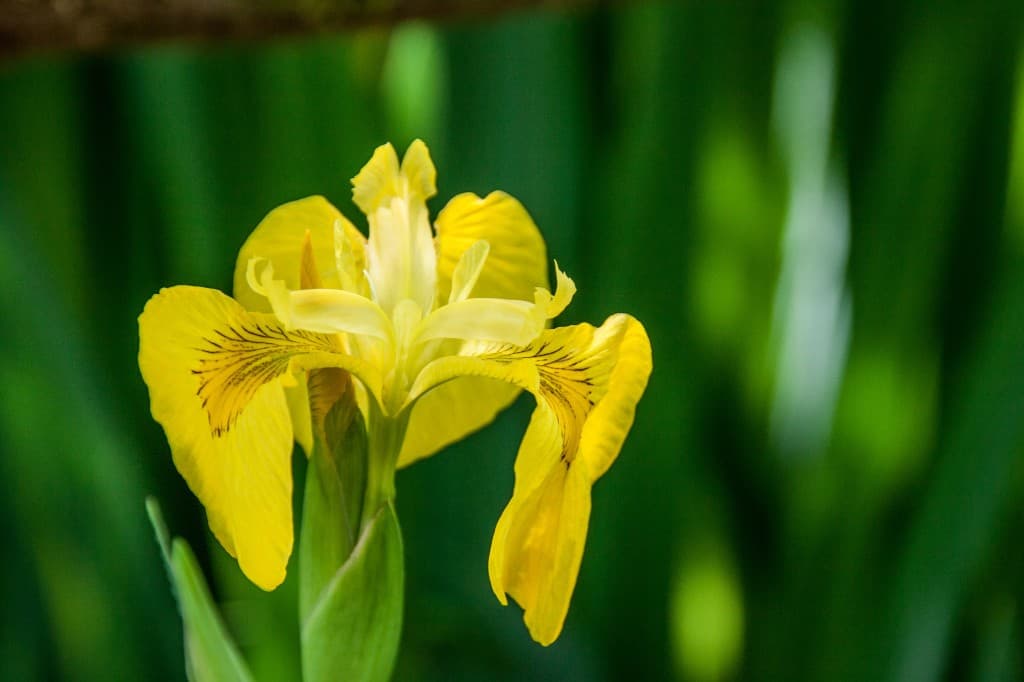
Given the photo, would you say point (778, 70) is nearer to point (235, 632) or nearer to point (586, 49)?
point (586, 49)

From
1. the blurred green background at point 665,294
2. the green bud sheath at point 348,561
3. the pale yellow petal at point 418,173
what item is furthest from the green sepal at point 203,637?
the blurred green background at point 665,294

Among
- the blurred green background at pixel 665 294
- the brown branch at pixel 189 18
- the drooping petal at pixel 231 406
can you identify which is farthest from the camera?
the blurred green background at pixel 665 294

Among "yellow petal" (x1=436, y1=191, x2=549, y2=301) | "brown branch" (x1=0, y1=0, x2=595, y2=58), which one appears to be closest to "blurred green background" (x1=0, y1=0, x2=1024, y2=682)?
"brown branch" (x1=0, y1=0, x2=595, y2=58)

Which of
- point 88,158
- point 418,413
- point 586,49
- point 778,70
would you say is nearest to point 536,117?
point 586,49

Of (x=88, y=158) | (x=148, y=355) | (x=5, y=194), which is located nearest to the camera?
(x=148, y=355)

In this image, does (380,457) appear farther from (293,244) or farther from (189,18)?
(189,18)

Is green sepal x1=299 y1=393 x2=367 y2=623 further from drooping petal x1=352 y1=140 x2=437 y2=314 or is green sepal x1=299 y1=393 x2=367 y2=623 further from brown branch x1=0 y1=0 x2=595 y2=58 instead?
brown branch x1=0 y1=0 x2=595 y2=58

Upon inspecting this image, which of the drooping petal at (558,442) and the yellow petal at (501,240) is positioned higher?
the yellow petal at (501,240)

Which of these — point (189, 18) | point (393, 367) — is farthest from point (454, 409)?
point (189, 18)

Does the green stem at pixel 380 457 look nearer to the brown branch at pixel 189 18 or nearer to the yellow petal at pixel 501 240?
the yellow petal at pixel 501 240
